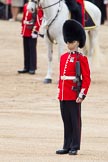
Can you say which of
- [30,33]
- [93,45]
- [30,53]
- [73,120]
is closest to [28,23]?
[30,33]

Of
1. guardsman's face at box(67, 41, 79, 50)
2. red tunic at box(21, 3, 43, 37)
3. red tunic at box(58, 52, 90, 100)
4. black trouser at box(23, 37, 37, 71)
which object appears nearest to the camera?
red tunic at box(58, 52, 90, 100)

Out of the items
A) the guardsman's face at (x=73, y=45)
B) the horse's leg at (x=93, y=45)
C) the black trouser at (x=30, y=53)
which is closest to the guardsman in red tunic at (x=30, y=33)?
the black trouser at (x=30, y=53)

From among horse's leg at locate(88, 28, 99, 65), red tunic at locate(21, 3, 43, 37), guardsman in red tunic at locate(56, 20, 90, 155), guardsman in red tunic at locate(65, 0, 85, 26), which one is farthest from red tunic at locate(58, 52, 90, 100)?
horse's leg at locate(88, 28, 99, 65)

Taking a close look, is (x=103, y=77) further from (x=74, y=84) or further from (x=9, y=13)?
(x=9, y=13)

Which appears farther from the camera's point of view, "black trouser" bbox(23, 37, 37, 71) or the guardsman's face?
"black trouser" bbox(23, 37, 37, 71)

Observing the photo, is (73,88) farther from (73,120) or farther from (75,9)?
(75,9)

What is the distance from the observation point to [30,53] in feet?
59.5

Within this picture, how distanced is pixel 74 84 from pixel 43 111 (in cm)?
A: 365

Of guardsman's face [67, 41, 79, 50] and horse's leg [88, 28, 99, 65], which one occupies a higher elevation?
guardsman's face [67, 41, 79, 50]

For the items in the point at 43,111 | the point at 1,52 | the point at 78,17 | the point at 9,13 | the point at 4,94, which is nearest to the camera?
the point at 43,111

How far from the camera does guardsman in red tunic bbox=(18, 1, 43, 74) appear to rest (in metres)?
17.4

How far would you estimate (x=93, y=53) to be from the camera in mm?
17719

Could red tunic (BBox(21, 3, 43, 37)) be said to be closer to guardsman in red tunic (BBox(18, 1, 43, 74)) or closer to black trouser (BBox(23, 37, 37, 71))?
guardsman in red tunic (BBox(18, 1, 43, 74))

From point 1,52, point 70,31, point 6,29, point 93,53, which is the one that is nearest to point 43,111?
point 70,31
